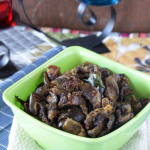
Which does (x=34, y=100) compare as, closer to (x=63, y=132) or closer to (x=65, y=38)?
(x=63, y=132)

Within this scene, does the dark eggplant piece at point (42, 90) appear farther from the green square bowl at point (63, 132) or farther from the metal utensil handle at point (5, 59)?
the metal utensil handle at point (5, 59)

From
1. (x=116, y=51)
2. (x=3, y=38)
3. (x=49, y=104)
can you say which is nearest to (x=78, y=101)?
(x=49, y=104)

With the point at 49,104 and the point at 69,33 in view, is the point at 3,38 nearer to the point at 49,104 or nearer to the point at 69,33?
the point at 69,33

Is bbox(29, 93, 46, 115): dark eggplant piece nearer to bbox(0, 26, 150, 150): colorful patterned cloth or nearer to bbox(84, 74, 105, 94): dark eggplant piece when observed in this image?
bbox(84, 74, 105, 94): dark eggplant piece

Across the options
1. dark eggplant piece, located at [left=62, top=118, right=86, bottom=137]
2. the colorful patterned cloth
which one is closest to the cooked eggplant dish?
dark eggplant piece, located at [left=62, top=118, right=86, bottom=137]

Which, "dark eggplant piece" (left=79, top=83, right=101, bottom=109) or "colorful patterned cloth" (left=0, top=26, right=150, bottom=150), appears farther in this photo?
"colorful patterned cloth" (left=0, top=26, right=150, bottom=150)

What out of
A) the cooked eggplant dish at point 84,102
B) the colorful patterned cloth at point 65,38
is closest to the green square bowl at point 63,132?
the cooked eggplant dish at point 84,102
